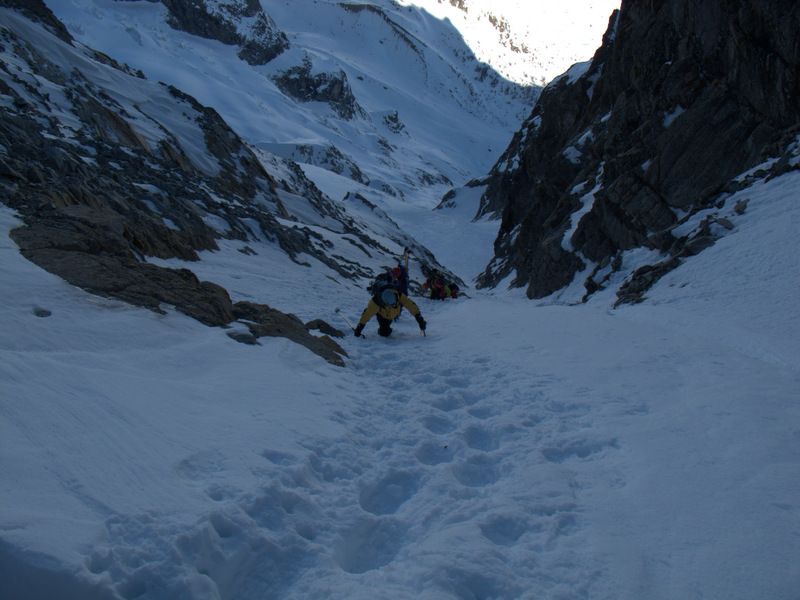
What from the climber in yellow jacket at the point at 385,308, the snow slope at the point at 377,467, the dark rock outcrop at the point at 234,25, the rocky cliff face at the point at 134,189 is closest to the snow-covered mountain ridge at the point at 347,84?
the dark rock outcrop at the point at 234,25

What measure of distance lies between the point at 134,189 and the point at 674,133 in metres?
15.9

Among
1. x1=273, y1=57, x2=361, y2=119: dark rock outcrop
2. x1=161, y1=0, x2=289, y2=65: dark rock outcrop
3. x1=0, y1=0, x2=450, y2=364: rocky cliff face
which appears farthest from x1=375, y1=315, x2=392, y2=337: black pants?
x1=161, y1=0, x2=289, y2=65: dark rock outcrop

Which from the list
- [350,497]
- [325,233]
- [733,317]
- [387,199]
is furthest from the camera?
[387,199]

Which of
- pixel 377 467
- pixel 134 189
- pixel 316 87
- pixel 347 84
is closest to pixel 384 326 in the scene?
pixel 377 467

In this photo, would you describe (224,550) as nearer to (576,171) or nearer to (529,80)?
(576,171)

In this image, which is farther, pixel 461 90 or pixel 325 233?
pixel 461 90

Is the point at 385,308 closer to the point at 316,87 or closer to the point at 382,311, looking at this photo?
the point at 382,311

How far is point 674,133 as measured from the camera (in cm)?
1434

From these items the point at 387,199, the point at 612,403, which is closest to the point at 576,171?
the point at 612,403

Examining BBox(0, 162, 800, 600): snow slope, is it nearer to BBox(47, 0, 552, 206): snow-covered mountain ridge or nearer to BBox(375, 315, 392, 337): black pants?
BBox(375, 315, 392, 337): black pants

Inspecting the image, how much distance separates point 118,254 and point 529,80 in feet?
658

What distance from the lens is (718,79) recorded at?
45.8ft

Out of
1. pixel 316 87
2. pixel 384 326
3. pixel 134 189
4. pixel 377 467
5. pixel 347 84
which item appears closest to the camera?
pixel 377 467

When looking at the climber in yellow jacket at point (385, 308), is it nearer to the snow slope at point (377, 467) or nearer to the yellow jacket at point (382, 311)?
the yellow jacket at point (382, 311)
